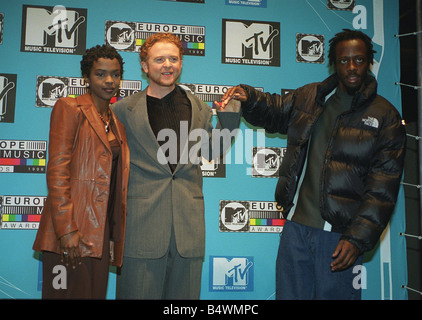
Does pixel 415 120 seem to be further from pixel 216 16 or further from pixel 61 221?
pixel 61 221

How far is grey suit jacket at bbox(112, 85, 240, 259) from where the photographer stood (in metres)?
2.32

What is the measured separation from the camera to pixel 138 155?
242cm

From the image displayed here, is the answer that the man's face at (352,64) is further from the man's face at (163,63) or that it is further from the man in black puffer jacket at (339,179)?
the man's face at (163,63)

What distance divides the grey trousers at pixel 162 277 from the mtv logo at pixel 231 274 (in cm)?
118

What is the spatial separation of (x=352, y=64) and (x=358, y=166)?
559mm

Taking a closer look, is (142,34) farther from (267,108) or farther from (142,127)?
(267,108)

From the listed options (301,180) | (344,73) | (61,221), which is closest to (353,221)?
(301,180)

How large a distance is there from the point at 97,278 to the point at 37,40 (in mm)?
2210

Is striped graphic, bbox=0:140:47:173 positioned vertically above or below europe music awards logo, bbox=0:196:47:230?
above

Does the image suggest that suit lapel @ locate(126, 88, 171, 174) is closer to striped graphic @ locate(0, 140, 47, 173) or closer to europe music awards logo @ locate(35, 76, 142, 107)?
europe music awards logo @ locate(35, 76, 142, 107)

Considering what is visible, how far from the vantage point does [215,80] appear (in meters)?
3.65

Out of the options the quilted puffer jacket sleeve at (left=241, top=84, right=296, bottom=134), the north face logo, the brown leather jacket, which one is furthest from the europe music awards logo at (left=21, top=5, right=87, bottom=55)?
the north face logo

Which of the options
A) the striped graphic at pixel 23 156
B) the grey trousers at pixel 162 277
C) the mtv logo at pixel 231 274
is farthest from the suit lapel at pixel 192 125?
the striped graphic at pixel 23 156

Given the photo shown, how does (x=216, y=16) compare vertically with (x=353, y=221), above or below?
above
